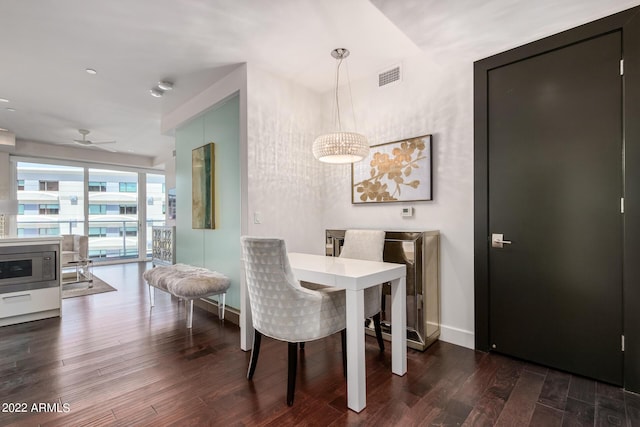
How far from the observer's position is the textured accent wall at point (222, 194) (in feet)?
11.6

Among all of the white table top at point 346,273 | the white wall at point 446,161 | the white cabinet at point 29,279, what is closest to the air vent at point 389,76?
the white wall at point 446,161

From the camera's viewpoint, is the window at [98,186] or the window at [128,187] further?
the window at [128,187]

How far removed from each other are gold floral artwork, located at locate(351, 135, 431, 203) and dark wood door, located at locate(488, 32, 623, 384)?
58 cm

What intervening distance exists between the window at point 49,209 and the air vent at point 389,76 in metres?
7.24

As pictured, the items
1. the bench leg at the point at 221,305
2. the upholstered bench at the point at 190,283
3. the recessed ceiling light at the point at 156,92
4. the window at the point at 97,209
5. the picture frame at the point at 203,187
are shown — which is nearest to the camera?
the upholstered bench at the point at 190,283

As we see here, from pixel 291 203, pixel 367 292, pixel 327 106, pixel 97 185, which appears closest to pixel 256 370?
pixel 367 292

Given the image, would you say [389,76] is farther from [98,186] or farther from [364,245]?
[98,186]

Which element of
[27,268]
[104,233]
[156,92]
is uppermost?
[156,92]

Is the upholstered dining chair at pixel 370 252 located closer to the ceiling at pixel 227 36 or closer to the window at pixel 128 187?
the ceiling at pixel 227 36

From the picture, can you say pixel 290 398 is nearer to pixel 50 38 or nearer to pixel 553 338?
pixel 553 338

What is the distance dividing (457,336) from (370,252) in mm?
1096

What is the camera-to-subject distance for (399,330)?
224 cm

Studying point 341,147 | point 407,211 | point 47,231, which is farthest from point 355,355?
point 47,231

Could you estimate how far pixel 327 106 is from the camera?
153 inches
